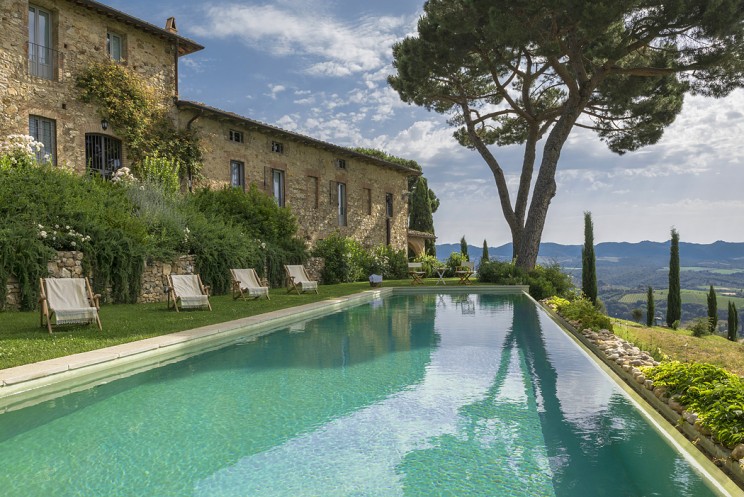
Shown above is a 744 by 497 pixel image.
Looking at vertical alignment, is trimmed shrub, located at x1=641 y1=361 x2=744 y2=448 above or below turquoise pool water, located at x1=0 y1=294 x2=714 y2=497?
above

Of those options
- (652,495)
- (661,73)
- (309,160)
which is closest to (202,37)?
(309,160)

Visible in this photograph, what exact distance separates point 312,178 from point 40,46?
10.6 metres

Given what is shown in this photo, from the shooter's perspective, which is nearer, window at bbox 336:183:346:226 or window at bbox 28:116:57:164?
window at bbox 28:116:57:164

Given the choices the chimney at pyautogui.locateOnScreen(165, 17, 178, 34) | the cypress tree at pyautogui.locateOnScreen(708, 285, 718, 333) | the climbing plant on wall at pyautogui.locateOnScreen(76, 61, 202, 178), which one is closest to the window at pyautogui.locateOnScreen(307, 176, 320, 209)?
the climbing plant on wall at pyautogui.locateOnScreen(76, 61, 202, 178)

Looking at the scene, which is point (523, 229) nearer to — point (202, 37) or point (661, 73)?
point (661, 73)

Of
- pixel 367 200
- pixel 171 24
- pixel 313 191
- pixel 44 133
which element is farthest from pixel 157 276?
pixel 367 200

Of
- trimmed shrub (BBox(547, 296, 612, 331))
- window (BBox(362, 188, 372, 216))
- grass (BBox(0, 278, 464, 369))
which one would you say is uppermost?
window (BBox(362, 188, 372, 216))

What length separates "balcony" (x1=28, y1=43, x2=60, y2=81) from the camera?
13.2 metres

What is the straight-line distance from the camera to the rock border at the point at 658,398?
2.98 meters

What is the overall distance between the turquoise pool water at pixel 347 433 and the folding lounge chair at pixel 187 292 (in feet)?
12.2

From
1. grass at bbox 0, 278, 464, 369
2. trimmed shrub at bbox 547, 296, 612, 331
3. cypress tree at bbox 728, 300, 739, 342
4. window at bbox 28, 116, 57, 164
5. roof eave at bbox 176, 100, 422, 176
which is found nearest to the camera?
grass at bbox 0, 278, 464, 369

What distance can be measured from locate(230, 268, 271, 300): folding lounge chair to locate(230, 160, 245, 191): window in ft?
20.6

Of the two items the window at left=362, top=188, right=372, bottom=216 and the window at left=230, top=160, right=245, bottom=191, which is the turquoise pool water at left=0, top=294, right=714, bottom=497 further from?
the window at left=362, top=188, right=372, bottom=216

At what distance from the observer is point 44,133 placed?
13438 mm
